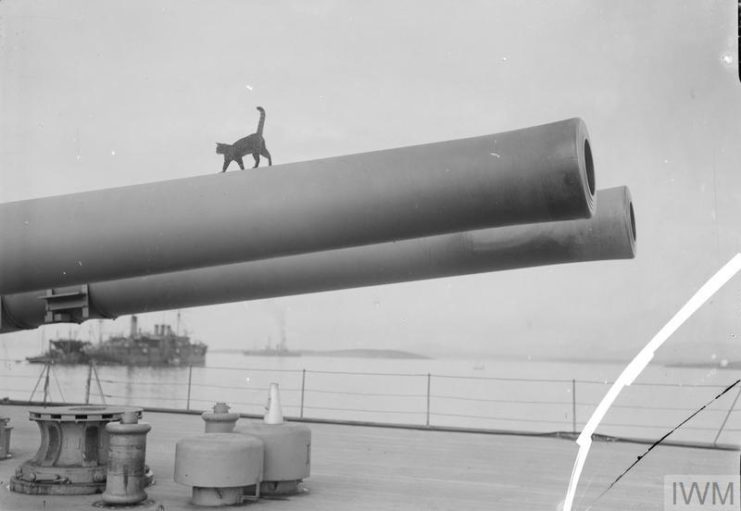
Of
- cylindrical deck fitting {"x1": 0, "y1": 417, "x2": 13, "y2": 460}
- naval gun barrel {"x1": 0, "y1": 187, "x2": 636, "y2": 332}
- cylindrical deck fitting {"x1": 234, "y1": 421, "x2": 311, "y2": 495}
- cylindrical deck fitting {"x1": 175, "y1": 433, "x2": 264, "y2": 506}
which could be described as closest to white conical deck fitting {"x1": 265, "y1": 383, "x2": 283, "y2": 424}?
cylindrical deck fitting {"x1": 234, "y1": 421, "x2": 311, "y2": 495}

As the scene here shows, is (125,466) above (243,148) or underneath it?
underneath

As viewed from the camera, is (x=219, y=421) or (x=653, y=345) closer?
(x=653, y=345)

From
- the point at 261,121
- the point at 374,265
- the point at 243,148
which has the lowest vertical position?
the point at 374,265

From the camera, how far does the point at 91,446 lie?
3869mm

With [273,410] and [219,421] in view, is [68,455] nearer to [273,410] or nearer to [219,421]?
[219,421]

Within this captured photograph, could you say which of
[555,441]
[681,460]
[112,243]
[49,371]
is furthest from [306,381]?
[112,243]

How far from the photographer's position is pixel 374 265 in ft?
11.1

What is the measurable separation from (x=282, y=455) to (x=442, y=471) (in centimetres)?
118

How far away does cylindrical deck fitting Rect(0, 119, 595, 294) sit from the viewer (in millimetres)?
1999

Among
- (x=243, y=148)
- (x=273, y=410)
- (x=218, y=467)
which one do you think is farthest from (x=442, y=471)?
(x=243, y=148)

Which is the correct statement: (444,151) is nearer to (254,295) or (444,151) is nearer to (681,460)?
(254,295)

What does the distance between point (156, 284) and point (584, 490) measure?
7.85 feet
